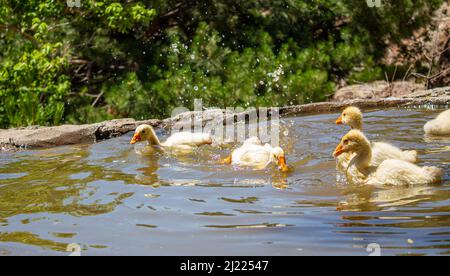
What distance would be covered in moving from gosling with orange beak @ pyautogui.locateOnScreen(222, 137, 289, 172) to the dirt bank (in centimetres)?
252

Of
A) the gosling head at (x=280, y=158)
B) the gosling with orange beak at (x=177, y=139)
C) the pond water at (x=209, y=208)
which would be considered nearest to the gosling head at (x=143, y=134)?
the gosling with orange beak at (x=177, y=139)

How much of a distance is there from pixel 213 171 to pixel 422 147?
2.45m

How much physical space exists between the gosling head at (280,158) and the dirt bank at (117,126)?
3.05 meters

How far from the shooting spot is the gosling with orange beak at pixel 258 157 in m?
7.70

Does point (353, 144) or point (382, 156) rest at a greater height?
point (353, 144)

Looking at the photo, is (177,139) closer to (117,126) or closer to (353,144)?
(117,126)

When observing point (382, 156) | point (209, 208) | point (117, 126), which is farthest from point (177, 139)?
point (209, 208)

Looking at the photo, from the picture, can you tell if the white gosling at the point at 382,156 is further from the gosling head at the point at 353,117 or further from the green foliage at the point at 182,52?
the green foliage at the point at 182,52

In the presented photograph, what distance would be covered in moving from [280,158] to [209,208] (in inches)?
69.4

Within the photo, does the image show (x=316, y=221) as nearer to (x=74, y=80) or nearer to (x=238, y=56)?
(x=238, y=56)

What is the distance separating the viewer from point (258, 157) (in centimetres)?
805

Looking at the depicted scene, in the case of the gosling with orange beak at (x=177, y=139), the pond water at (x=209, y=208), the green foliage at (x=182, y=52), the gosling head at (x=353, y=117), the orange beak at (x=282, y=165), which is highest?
the green foliage at (x=182, y=52)

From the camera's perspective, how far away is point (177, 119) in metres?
11.1

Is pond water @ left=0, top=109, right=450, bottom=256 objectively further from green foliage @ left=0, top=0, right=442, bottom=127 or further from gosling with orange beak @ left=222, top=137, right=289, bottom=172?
green foliage @ left=0, top=0, right=442, bottom=127
